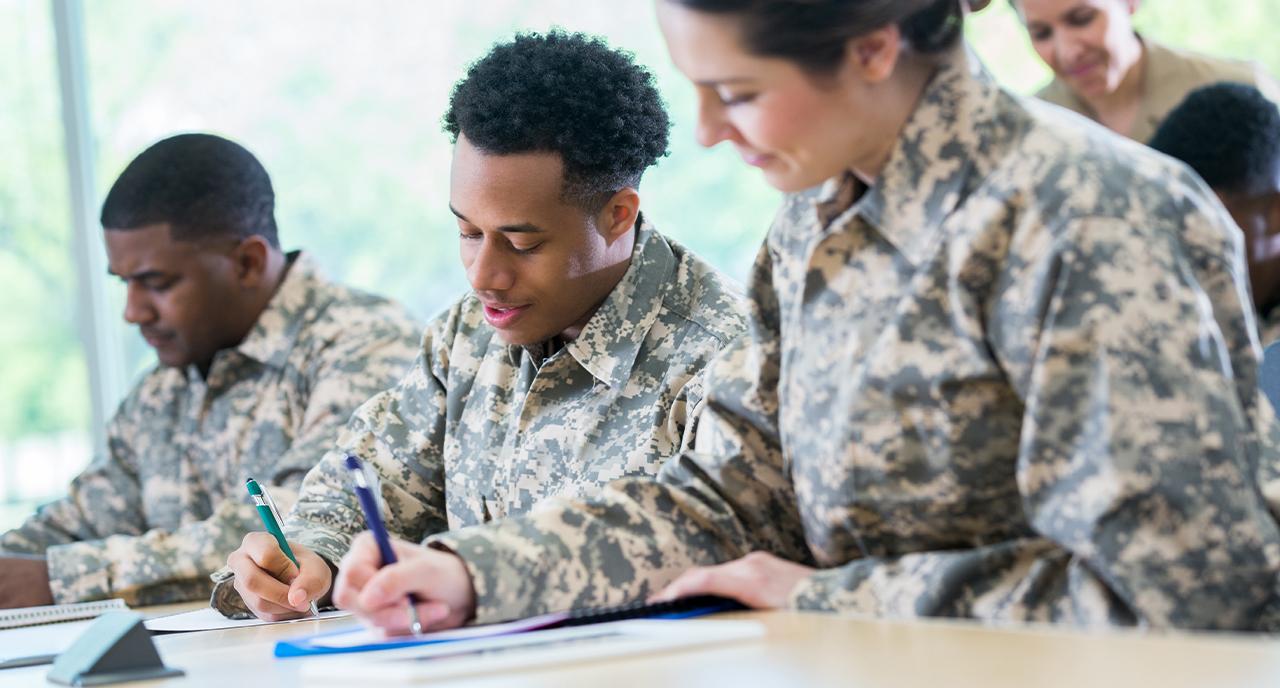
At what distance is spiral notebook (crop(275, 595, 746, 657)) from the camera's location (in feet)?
4.04

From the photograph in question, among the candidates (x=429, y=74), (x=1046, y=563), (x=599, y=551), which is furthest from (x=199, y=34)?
(x=1046, y=563)

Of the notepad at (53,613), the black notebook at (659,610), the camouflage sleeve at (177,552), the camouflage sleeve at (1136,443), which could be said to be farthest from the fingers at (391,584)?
the camouflage sleeve at (177,552)

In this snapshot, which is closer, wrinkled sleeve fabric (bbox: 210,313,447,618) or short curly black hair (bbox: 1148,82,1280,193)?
wrinkled sleeve fabric (bbox: 210,313,447,618)

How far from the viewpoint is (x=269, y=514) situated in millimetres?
1763

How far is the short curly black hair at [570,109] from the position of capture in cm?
202

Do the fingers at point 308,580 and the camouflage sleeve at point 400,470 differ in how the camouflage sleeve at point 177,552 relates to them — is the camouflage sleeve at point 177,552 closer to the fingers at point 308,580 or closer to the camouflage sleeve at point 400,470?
the camouflage sleeve at point 400,470

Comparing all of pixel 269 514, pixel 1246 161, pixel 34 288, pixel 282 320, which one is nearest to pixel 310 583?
pixel 269 514

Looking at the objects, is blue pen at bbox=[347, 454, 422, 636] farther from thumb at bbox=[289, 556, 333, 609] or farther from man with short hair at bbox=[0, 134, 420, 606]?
man with short hair at bbox=[0, 134, 420, 606]

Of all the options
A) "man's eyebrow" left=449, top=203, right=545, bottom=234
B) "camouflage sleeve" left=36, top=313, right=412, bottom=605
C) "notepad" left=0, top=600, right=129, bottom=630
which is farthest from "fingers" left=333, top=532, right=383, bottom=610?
"camouflage sleeve" left=36, top=313, right=412, bottom=605

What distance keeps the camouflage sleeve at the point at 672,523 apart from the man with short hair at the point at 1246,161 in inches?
58.5

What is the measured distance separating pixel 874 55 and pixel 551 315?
2.87 ft

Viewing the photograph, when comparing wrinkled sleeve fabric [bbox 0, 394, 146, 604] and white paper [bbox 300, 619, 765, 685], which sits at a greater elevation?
wrinkled sleeve fabric [bbox 0, 394, 146, 604]

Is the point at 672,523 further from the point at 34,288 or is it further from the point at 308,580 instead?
the point at 34,288

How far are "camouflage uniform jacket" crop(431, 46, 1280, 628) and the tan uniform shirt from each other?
1.82 m
